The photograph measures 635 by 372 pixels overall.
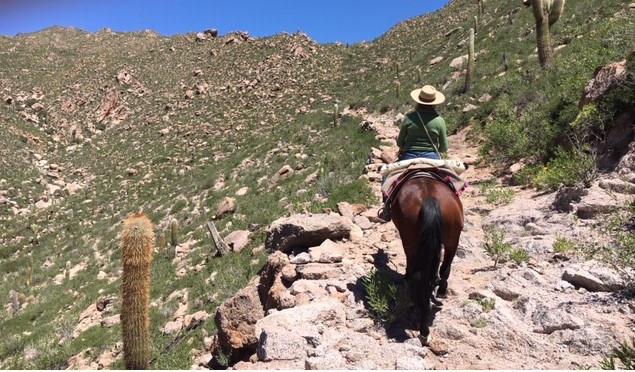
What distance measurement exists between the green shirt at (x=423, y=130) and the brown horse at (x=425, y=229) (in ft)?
3.22

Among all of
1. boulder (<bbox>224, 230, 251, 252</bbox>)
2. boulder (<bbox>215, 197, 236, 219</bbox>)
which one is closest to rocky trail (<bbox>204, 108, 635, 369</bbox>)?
→ boulder (<bbox>224, 230, 251, 252</bbox>)

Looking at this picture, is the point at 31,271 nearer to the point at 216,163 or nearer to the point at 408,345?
the point at 216,163

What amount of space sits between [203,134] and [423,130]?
2992cm

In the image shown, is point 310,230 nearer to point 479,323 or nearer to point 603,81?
point 479,323

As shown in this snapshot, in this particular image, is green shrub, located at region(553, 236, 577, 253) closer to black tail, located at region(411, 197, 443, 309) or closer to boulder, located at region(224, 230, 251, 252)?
black tail, located at region(411, 197, 443, 309)

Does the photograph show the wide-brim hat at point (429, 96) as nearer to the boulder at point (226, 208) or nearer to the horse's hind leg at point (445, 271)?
the horse's hind leg at point (445, 271)

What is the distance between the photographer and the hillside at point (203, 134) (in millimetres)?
11008

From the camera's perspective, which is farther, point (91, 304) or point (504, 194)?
point (91, 304)

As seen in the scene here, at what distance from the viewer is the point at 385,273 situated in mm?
5633

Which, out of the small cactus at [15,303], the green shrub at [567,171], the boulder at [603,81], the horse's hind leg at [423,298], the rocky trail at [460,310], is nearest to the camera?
the rocky trail at [460,310]

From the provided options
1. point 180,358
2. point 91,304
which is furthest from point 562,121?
point 91,304

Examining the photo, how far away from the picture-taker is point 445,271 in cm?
504

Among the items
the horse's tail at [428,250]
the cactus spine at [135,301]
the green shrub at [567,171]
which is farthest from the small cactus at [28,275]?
the green shrub at [567,171]

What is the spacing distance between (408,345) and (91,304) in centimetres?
1350
